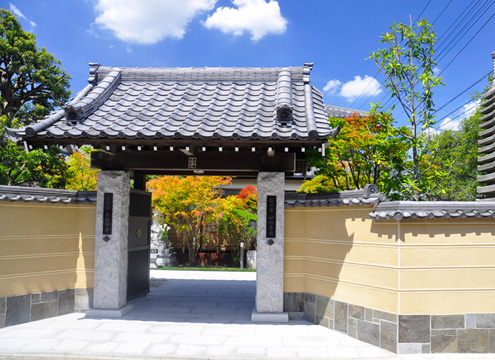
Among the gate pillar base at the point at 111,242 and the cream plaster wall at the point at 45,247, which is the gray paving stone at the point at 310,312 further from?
the cream plaster wall at the point at 45,247

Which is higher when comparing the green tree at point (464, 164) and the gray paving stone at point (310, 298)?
the green tree at point (464, 164)

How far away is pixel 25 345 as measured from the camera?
5949 mm

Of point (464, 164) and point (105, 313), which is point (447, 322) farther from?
point (464, 164)

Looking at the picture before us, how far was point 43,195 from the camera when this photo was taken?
24.7 ft

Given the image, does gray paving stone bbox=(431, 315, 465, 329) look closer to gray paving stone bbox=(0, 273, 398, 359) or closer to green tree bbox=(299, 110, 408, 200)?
gray paving stone bbox=(0, 273, 398, 359)

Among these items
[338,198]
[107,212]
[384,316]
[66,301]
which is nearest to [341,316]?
[384,316]

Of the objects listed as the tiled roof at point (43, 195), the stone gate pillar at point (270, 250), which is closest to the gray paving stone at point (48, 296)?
the tiled roof at point (43, 195)

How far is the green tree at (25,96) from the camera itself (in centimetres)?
1232

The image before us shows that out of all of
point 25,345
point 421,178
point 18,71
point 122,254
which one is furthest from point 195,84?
point 18,71

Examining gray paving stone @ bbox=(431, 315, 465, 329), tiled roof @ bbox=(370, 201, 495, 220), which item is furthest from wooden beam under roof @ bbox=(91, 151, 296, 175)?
gray paving stone @ bbox=(431, 315, 465, 329)

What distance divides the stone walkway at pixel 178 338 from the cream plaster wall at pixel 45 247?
32.2 inches

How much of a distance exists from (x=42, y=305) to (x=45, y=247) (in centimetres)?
124

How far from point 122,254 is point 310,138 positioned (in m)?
4.94

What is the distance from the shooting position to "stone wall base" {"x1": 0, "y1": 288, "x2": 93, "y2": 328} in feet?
23.0
